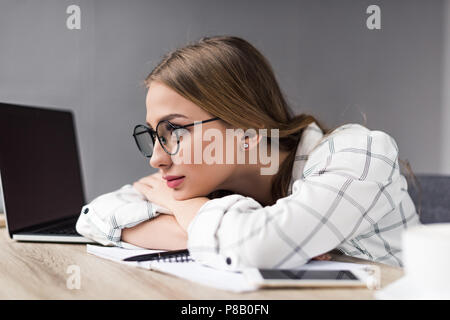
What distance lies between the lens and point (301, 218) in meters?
0.72

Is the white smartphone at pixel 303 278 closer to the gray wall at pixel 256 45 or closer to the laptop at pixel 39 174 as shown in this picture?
the laptop at pixel 39 174

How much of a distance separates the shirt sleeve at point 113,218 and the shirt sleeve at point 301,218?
0.63ft

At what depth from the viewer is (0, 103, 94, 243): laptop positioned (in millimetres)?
1090

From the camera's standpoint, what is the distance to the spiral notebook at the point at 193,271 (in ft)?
2.09

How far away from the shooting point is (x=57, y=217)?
1.33m

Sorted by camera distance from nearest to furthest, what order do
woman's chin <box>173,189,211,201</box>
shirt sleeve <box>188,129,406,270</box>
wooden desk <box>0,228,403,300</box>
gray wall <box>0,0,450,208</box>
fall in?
1. wooden desk <box>0,228,403,300</box>
2. shirt sleeve <box>188,129,406,270</box>
3. woman's chin <box>173,189,211,201</box>
4. gray wall <box>0,0,450,208</box>

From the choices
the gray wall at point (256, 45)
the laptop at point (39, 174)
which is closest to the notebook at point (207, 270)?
the laptop at point (39, 174)

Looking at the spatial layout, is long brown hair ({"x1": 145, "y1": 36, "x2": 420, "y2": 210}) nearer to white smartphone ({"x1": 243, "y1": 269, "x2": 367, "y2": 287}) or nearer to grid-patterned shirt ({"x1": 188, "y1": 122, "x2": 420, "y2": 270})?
grid-patterned shirt ({"x1": 188, "y1": 122, "x2": 420, "y2": 270})

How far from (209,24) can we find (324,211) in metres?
1.51

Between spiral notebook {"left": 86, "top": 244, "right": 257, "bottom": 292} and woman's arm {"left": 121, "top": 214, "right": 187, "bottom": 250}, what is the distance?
6 cm

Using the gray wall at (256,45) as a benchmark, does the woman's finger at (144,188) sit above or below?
below

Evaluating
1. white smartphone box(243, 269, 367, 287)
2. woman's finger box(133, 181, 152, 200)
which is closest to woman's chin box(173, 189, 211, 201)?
woman's finger box(133, 181, 152, 200)

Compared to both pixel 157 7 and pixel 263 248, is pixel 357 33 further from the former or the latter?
pixel 263 248

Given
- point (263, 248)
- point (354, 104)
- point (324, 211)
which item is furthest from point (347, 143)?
point (354, 104)
